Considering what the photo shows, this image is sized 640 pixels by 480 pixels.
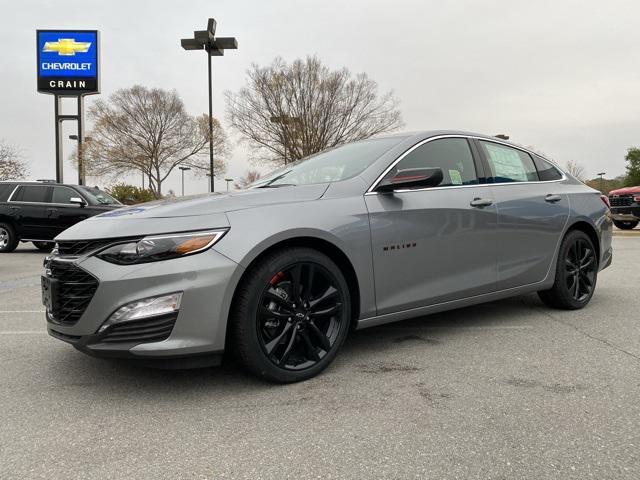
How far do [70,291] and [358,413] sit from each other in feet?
5.29

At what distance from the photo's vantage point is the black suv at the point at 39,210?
37.5 feet

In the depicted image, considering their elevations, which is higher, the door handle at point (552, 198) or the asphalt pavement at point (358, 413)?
the door handle at point (552, 198)

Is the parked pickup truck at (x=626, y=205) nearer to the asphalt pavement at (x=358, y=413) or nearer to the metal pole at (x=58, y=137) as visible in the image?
the asphalt pavement at (x=358, y=413)

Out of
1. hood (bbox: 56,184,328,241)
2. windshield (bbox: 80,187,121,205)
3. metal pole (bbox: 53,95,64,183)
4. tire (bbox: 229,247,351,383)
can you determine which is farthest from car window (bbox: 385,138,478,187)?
metal pole (bbox: 53,95,64,183)

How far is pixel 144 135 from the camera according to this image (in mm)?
36938

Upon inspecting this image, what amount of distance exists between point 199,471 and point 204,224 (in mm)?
1182

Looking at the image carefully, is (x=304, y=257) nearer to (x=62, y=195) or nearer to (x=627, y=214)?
(x=62, y=195)

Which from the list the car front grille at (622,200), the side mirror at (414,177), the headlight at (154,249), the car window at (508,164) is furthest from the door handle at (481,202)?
the car front grille at (622,200)

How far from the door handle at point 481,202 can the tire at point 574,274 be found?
1.07 meters

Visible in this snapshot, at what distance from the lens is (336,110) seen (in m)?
28.3

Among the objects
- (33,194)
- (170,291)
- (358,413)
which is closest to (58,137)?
(33,194)

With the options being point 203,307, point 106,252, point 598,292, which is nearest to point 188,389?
point 203,307

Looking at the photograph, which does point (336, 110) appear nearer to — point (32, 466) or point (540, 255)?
point (540, 255)

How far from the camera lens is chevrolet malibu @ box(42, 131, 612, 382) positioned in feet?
8.41
